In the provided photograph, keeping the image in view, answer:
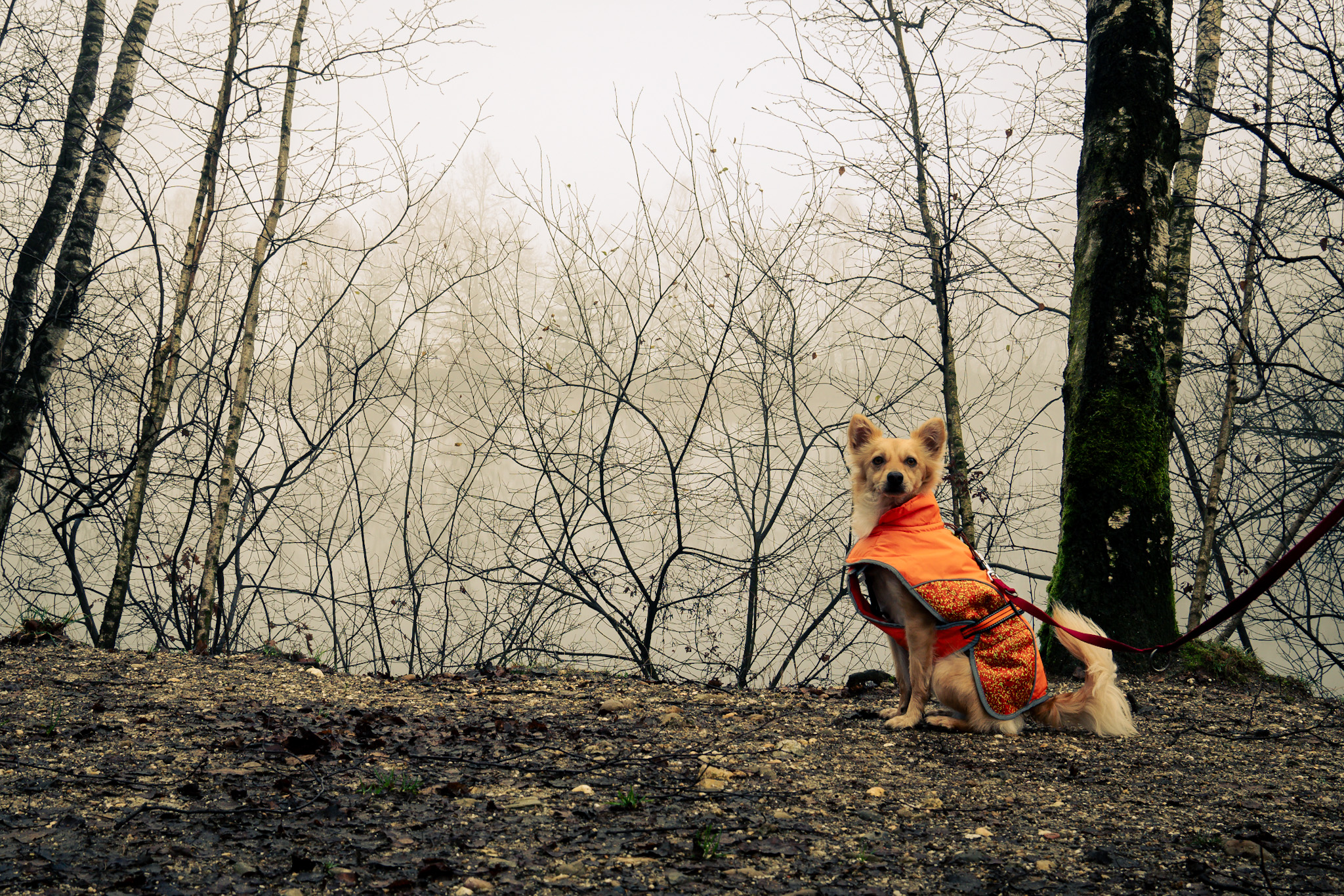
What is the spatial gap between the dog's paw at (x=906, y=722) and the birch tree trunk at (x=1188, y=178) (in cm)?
460

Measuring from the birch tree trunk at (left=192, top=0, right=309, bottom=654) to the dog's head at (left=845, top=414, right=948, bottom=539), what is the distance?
4467 millimetres

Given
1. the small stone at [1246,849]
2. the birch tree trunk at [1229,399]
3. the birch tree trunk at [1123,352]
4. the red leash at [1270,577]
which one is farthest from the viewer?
the birch tree trunk at [1229,399]

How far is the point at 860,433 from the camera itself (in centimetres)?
443

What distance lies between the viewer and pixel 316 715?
411cm

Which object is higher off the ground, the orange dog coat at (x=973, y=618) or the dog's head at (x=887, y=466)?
the dog's head at (x=887, y=466)

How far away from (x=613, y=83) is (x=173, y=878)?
6.39 m

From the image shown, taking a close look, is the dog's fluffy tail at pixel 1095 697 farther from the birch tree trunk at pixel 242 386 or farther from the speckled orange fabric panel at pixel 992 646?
the birch tree trunk at pixel 242 386

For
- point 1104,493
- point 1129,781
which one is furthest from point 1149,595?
point 1129,781

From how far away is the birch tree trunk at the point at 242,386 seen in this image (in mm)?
5930

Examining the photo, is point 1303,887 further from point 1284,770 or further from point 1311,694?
point 1311,694

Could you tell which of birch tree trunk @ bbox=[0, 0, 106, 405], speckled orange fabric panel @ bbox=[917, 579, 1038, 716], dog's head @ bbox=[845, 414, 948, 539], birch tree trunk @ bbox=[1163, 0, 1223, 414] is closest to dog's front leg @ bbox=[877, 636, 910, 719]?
speckled orange fabric panel @ bbox=[917, 579, 1038, 716]

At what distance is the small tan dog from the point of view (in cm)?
387

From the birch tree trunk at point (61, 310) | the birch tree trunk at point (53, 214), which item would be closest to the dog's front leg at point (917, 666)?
the birch tree trunk at point (61, 310)

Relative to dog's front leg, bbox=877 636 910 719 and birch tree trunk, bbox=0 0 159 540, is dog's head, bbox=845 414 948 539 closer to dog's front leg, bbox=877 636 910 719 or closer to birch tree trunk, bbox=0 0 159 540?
dog's front leg, bbox=877 636 910 719
